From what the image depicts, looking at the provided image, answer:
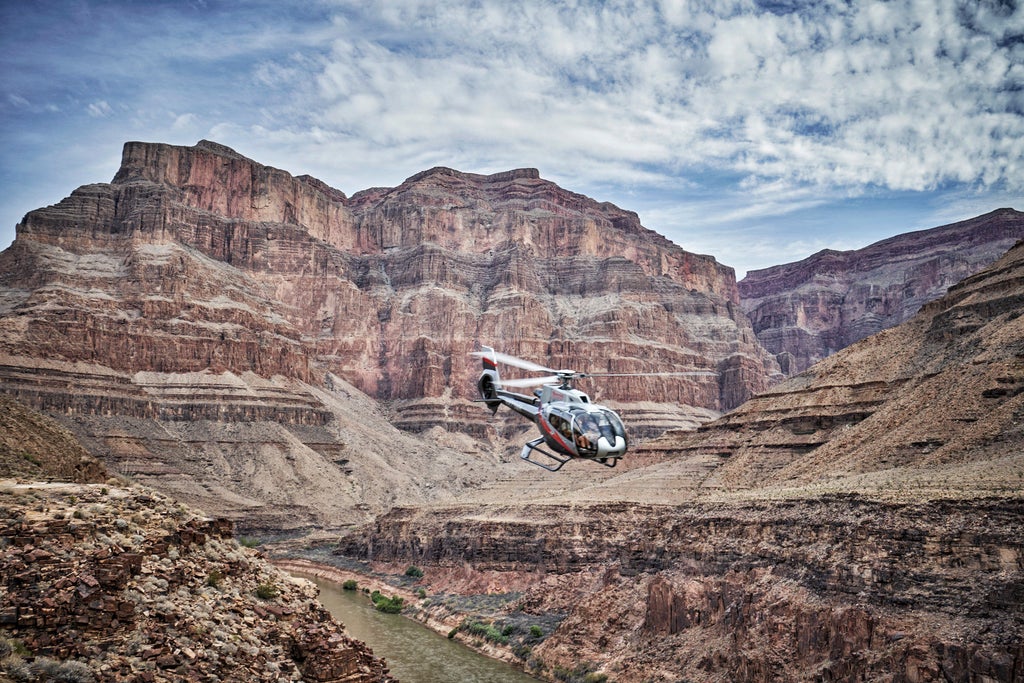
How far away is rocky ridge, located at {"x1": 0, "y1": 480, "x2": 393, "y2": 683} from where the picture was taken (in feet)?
57.5

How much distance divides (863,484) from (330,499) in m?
83.0

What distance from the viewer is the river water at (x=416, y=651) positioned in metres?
49.2

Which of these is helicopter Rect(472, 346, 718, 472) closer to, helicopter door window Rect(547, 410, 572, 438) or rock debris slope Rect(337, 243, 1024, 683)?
helicopter door window Rect(547, 410, 572, 438)

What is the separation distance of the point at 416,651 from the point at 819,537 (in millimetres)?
26312

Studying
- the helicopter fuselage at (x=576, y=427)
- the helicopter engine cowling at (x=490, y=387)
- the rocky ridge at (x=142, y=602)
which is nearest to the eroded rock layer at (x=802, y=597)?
the helicopter fuselage at (x=576, y=427)

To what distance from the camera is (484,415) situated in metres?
180

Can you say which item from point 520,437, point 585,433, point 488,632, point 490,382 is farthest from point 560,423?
point 520,437

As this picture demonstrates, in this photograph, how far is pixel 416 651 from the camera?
56.6 m

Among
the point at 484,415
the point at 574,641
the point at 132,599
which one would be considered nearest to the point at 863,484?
the point at 574,641

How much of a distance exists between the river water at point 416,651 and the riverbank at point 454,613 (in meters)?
0.57

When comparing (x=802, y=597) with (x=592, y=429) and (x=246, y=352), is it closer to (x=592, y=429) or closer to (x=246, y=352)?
(x=592, y=429)

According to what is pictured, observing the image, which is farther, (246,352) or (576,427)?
(246,352)

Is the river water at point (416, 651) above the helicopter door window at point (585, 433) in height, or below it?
below

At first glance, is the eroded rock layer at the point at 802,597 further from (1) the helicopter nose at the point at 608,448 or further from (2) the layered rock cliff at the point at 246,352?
(2) the layered rock cliff at the point at 246,352
